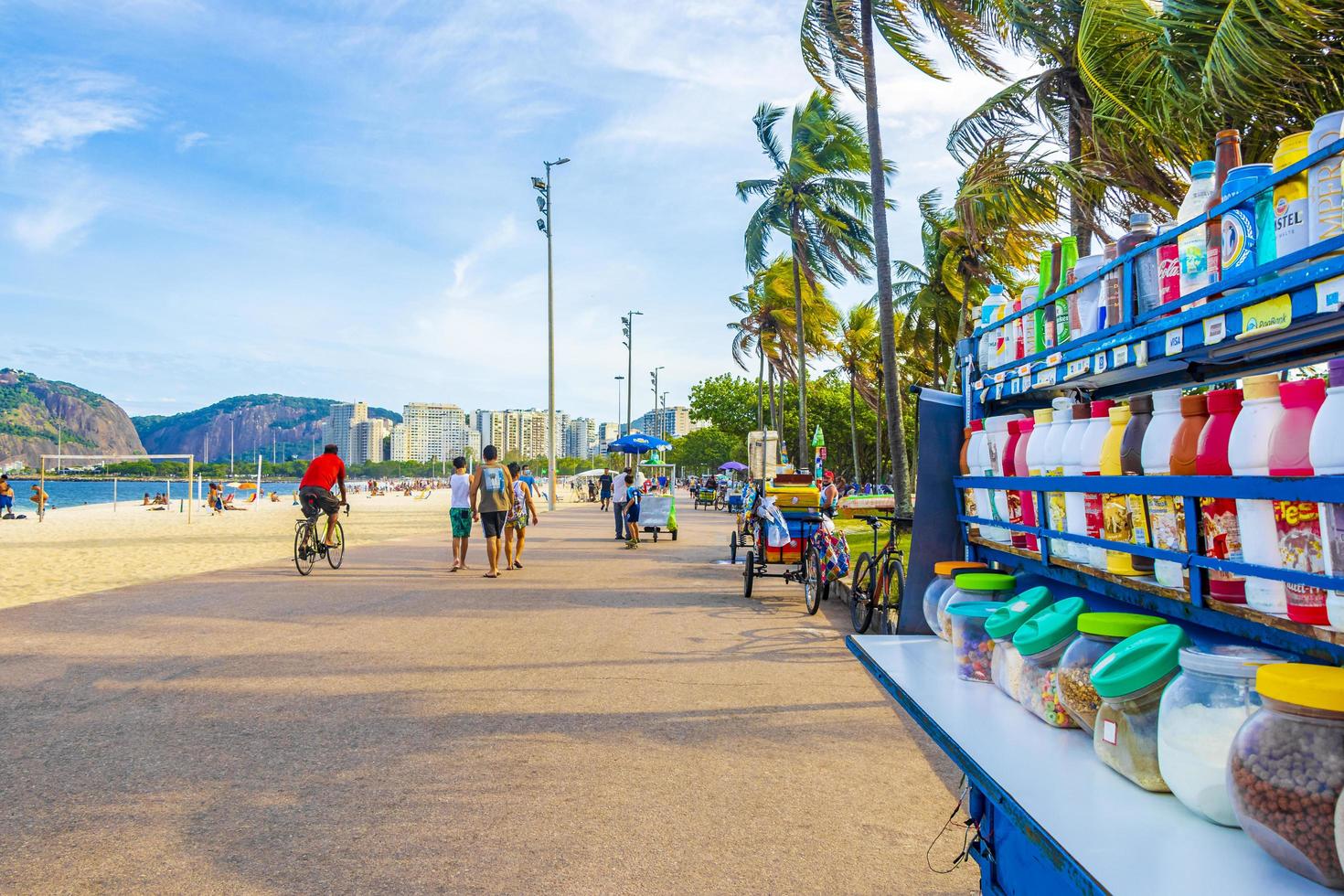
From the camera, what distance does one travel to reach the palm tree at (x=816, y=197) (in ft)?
81.9

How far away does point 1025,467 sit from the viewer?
323 cm

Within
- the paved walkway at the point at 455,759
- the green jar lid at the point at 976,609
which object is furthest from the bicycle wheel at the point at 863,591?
the green jar lid at the point at 976,609

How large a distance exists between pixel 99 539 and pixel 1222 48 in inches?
973

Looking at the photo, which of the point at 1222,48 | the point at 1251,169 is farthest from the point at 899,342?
the point at 1251,169

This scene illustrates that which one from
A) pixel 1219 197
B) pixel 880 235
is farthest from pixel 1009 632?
pixel 880 235

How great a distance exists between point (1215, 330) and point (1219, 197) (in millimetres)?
422

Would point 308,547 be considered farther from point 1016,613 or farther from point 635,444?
point 635,444

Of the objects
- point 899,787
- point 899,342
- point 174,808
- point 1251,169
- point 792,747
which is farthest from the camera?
point 899,342

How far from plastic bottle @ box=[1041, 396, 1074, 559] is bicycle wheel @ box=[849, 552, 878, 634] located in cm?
540

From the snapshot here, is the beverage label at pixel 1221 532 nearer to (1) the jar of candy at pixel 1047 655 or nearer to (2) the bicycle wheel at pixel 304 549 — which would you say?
(1) the jar of candy at pixel 1047 655

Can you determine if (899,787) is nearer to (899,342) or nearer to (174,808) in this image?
(174,808)

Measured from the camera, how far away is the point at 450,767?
483cm

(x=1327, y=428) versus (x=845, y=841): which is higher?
(x=1327, y=428)

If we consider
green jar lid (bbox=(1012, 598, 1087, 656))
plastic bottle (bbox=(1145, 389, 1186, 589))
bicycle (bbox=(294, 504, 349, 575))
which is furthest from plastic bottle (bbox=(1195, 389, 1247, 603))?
bicycle (bbox=(294, 504, 349, 575))
